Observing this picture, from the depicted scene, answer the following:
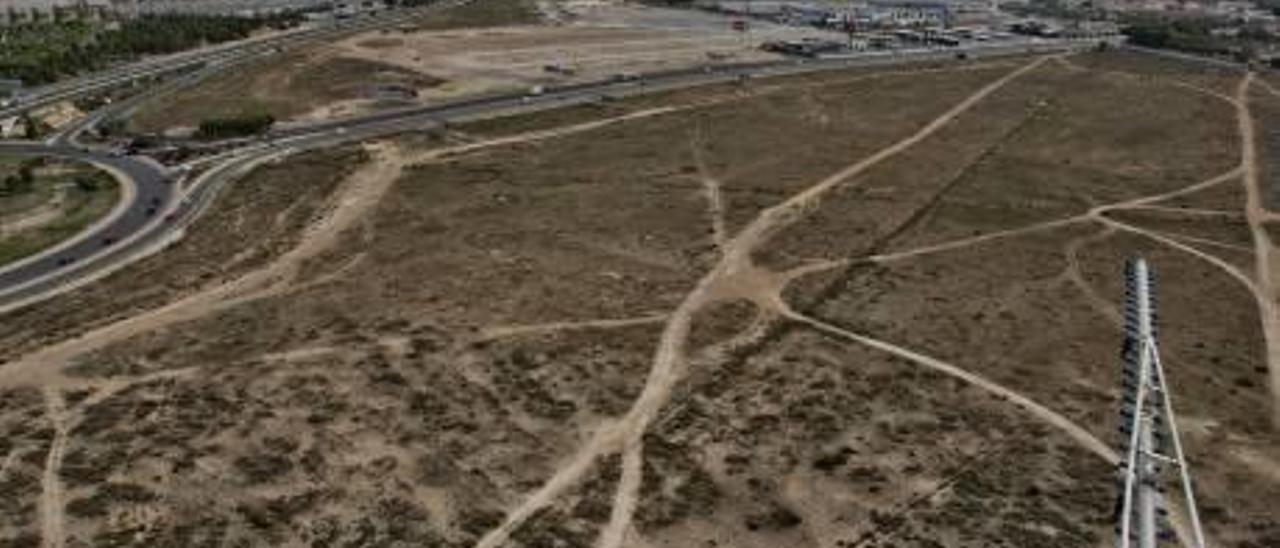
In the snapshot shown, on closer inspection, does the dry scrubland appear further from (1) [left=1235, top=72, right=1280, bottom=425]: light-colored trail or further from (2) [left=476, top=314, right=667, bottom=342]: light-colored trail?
(1) [left=1235, top=72, right=1280, bottom=425]: light-colored trail

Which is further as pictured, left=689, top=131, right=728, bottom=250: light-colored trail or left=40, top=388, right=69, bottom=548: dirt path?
left=689, top=131, right=728, bottom=250: light-colored trail

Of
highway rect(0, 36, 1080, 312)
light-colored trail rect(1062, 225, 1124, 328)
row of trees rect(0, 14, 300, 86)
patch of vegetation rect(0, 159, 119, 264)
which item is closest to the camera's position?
light-colored trail rect(1062, 225, 1124, 328)

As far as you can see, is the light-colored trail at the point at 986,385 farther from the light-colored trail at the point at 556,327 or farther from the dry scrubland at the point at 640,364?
the light-colored trail at the point at 556,327

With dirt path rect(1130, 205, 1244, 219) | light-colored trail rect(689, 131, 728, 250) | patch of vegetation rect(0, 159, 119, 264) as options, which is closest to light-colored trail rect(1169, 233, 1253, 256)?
dirt path rect(1130, 205, 1244, 219)

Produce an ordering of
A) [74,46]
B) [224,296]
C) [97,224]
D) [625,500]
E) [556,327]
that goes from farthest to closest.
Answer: [74,46] → [97,224] → [224,296] → [556,327] → [625,500]

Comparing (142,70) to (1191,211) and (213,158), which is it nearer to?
(213,158)

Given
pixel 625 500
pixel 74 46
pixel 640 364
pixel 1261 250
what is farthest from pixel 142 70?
pixel 1261 250
